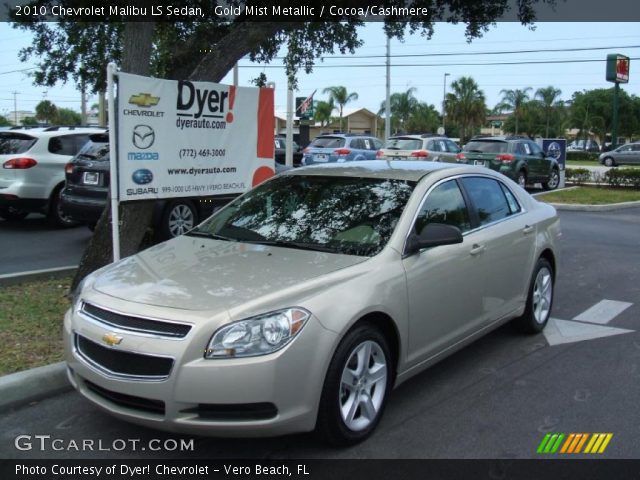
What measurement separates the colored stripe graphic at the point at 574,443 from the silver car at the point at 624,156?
1577 inches

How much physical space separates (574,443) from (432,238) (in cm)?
146

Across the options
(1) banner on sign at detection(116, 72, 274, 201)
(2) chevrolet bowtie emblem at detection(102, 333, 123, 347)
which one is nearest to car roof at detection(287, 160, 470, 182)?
(1) banner on sign at detection(116, 72, 274, 201)

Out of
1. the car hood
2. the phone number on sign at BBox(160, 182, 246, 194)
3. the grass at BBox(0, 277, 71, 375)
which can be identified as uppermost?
the phone number on sign at BBox(160, 182, 246, 194)

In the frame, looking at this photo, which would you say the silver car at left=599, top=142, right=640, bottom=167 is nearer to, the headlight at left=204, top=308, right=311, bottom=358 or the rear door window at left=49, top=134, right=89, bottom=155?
the rear door window at left=49, top=134, right=89, bottom=155

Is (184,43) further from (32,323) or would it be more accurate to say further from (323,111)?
(323,111)

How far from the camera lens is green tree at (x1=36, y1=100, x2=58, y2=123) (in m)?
78.2

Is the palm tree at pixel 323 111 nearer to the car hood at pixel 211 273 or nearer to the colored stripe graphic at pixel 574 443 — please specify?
the car hood at pixel 211 273

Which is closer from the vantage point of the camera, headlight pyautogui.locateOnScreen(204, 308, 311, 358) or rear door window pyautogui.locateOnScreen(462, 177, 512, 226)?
headlight pyautogui.locateOnScreen(204, 308, 311, 358)

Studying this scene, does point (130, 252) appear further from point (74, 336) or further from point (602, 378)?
point (602, 378)

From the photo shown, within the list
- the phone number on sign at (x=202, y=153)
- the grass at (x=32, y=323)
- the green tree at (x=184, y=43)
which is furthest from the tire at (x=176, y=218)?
the phone number on sign at (x=202, y=153)

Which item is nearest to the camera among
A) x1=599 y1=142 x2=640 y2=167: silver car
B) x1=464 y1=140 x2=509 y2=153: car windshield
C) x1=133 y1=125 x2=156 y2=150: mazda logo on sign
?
x1=133 y1=125 x2=156 y2=150: mazda logo on sign

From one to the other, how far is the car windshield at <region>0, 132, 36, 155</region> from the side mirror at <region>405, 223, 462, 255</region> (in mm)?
8879

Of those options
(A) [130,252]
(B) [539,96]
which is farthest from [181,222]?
(B) [539,96]

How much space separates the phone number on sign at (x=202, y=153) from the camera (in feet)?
20.9
